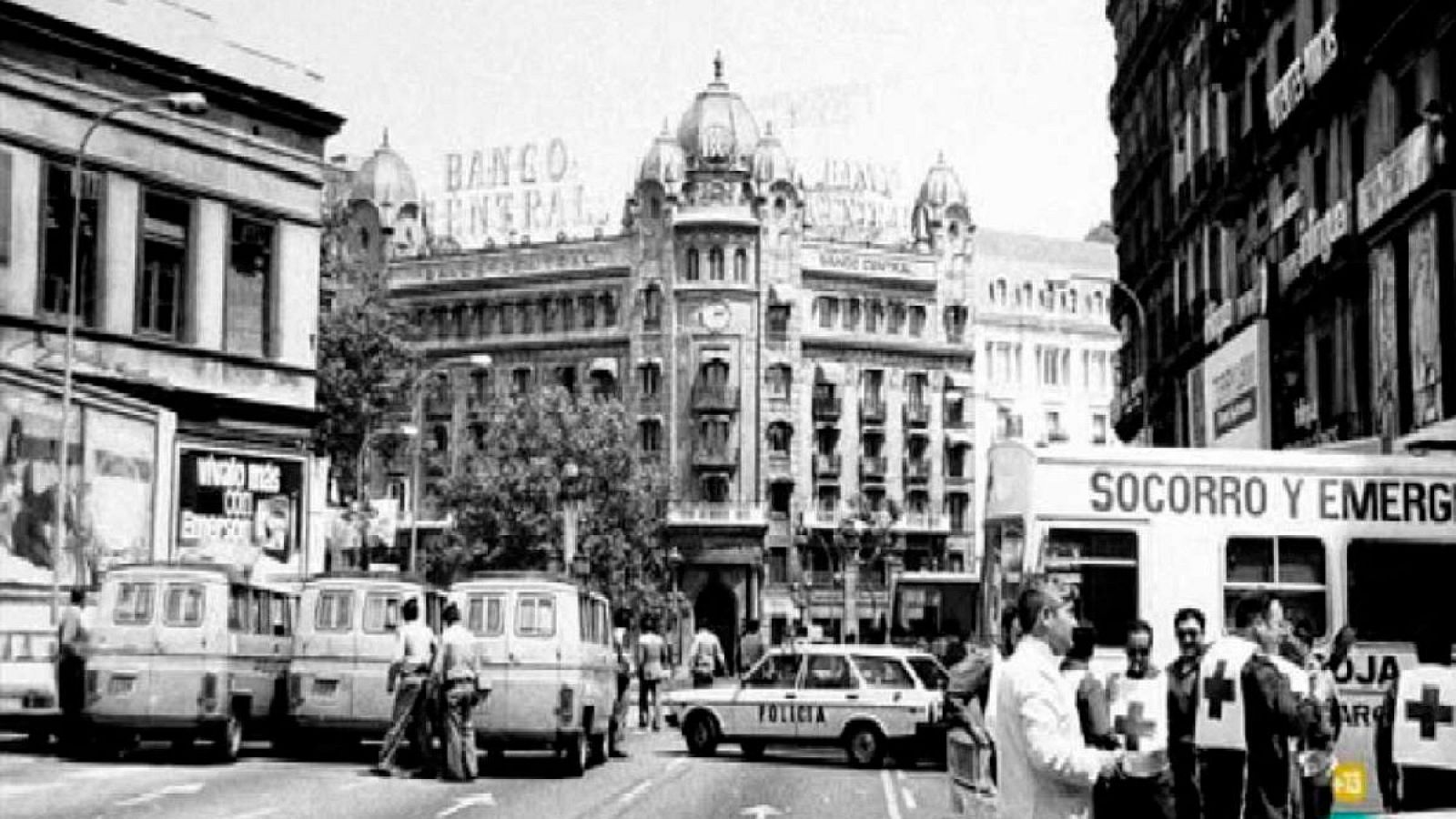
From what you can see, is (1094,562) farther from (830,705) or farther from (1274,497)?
(830,705)


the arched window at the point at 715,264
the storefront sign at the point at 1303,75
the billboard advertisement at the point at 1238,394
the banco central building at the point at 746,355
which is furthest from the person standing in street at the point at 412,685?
the arched window at the point at 715,264

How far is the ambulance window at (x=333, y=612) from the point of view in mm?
25125

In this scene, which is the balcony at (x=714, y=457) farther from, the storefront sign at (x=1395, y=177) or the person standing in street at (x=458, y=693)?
the person standing in street at (x=458, y=693)

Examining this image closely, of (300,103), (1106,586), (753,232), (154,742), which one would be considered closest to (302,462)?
(300,103)

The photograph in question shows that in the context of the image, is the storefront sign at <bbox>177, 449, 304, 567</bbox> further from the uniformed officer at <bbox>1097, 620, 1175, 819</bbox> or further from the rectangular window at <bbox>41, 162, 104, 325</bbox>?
the uniformed officer at <bbox>1097, 620, 1175, 819</bbox>

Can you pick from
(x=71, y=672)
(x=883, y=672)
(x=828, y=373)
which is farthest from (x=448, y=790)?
(x=828, y=373)

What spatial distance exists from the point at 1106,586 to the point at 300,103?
26.7 meters

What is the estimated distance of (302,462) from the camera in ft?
137

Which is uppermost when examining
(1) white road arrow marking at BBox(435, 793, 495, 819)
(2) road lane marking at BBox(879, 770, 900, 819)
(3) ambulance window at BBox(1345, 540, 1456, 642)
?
(3) ambulance window at BBox(1345, 540, 1456, 642)

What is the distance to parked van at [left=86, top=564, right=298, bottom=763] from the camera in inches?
920

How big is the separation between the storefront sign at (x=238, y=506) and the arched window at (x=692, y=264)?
57605mm

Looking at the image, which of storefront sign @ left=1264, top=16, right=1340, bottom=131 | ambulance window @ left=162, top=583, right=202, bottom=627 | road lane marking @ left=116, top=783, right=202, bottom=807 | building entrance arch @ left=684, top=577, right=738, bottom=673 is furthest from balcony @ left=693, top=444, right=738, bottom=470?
road lane marking @ left=116, top=783, right=202, bottom=807

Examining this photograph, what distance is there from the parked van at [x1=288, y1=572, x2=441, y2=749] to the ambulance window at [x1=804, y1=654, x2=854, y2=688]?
5.88 m

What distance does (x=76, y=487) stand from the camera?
35125 millimetres
